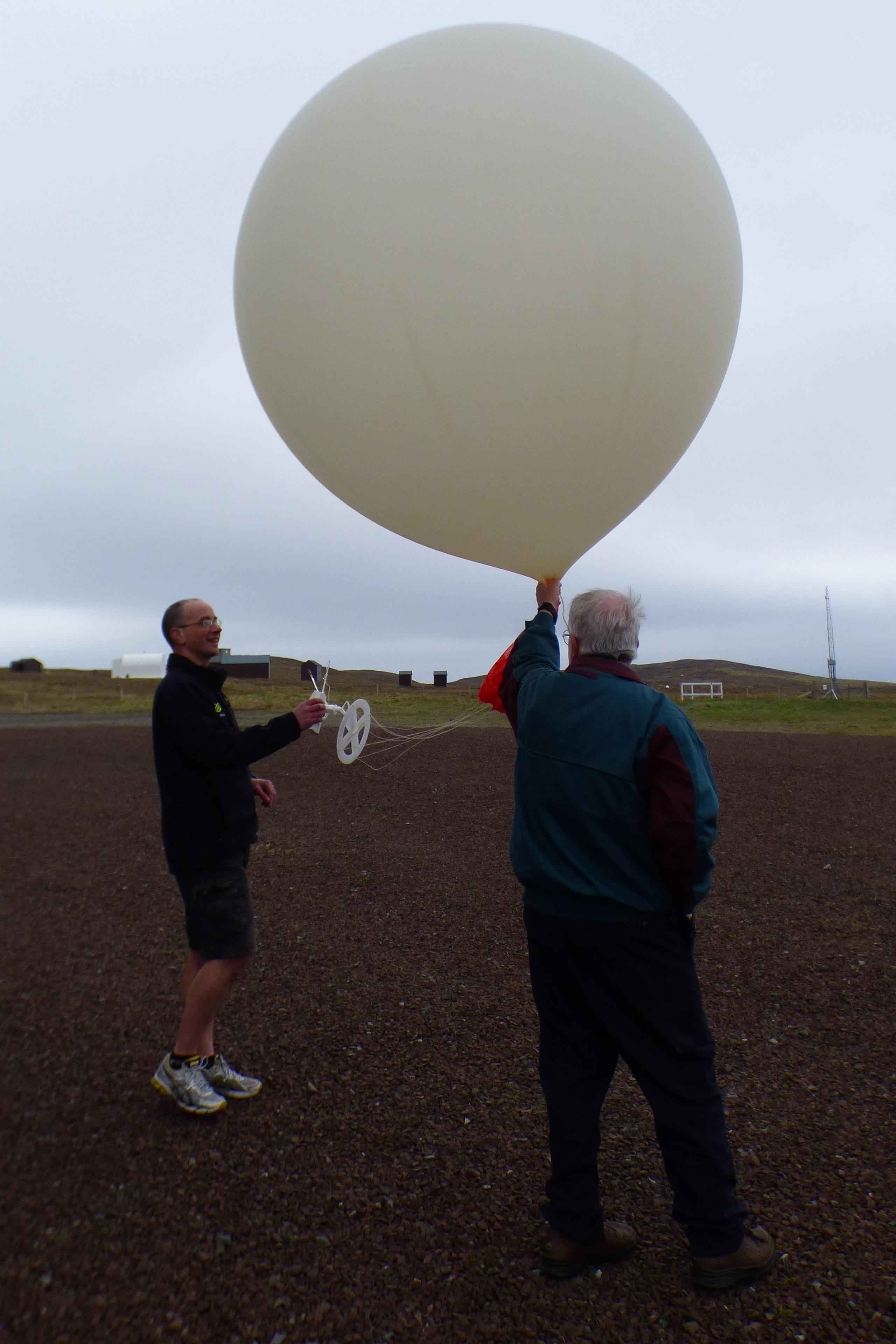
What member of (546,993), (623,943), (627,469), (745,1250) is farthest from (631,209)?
(745,1250)

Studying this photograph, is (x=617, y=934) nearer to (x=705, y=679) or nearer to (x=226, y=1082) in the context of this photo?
(x=226, y=1082)

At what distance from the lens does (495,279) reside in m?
2.69

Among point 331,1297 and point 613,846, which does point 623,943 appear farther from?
point 331,1297

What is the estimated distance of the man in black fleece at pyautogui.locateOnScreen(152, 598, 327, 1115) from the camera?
3.16m

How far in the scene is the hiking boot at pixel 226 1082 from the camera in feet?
11.0

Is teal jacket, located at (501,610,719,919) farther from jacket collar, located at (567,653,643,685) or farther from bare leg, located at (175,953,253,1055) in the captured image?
bare leg, located at (175,953,253,1055)

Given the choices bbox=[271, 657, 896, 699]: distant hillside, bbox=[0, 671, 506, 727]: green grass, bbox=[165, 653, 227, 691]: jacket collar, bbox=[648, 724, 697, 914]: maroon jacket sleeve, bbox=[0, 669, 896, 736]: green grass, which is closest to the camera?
bbox=[648, 724, 697, 914]: maroon jacket sleeve

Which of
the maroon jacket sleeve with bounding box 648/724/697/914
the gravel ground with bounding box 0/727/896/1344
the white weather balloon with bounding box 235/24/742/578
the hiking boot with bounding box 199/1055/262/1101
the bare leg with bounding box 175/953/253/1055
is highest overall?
the white weather balloon with bounding box 235/24/742/578

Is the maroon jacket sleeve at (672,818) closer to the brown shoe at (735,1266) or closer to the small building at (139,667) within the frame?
the brown shoe at (735,1266)

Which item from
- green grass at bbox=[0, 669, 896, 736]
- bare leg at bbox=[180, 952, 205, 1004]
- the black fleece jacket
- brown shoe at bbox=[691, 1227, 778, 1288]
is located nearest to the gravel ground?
brown shoe at bbox=[691, 1227, 778, 1288]

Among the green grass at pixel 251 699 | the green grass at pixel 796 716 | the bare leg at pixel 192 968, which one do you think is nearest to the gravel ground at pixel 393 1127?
the bare leg at pixel 192 968

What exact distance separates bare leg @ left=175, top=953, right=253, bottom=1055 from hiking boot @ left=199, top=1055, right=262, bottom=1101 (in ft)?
0.35

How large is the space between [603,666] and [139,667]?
54025 millimetres

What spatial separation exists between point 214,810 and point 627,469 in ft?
6.84
